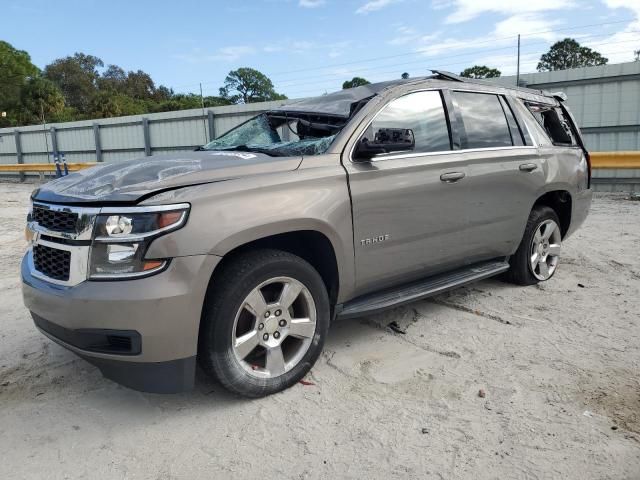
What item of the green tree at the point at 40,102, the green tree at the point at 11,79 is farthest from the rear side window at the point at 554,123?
the green tree at the point at 11,79

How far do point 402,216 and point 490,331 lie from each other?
1.18 metres

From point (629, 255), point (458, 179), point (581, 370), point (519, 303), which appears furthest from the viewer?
point (629, 255)

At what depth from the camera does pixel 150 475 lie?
2.25 m

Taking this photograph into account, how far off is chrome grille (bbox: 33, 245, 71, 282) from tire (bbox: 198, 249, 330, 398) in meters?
0.70

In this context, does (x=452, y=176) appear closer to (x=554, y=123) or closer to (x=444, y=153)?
(x=444, y=153)

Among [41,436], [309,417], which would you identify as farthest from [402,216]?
[41,436]

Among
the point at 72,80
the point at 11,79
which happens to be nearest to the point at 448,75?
the point at 11,79

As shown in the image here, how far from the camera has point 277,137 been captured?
372cm

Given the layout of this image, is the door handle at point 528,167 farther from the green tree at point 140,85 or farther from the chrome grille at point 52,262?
the green tree at point 140,85

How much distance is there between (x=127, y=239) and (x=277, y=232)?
0.76 m

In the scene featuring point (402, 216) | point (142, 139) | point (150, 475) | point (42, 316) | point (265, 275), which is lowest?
point (150, 475)

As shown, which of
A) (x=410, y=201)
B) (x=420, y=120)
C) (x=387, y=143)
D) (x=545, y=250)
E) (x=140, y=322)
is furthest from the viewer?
(x=545, y=250)

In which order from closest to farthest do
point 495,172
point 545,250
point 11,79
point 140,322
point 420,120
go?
point 140,322, point 420,120, point 495,172, point 545,250, point 11,79

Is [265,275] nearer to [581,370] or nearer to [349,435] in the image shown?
[349,435]
